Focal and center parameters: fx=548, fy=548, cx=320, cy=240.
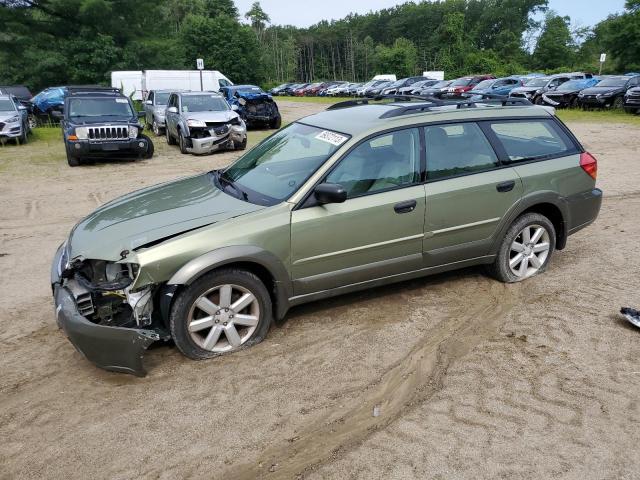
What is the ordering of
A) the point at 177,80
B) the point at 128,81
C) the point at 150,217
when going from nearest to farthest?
the point at 150,217 → the point at 177,80 → the point at 128,81

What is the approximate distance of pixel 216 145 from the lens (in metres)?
14.5

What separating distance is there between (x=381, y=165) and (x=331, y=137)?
0.48m

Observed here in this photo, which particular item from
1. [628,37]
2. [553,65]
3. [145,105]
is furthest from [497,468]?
[553,65]

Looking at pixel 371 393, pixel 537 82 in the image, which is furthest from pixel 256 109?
pixel 371 393

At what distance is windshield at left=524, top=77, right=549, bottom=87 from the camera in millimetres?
27775

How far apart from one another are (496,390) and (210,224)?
7.30 ft

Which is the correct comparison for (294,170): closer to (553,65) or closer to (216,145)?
(216,145)

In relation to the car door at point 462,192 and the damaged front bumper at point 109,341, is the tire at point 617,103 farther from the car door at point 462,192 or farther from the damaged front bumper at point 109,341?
the damaged front bumper at point 109,341

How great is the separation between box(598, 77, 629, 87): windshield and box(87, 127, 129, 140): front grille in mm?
21075

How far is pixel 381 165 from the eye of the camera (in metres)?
4.48

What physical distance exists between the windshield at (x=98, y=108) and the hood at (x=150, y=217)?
32.6 ft

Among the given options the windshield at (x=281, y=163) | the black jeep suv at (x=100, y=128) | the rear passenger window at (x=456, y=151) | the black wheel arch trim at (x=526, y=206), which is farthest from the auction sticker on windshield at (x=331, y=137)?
the black jeep suv at (x=100, y=128)

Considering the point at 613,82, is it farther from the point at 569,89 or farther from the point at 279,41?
the point at 279,41

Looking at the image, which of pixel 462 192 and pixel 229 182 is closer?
pixel 462 192
